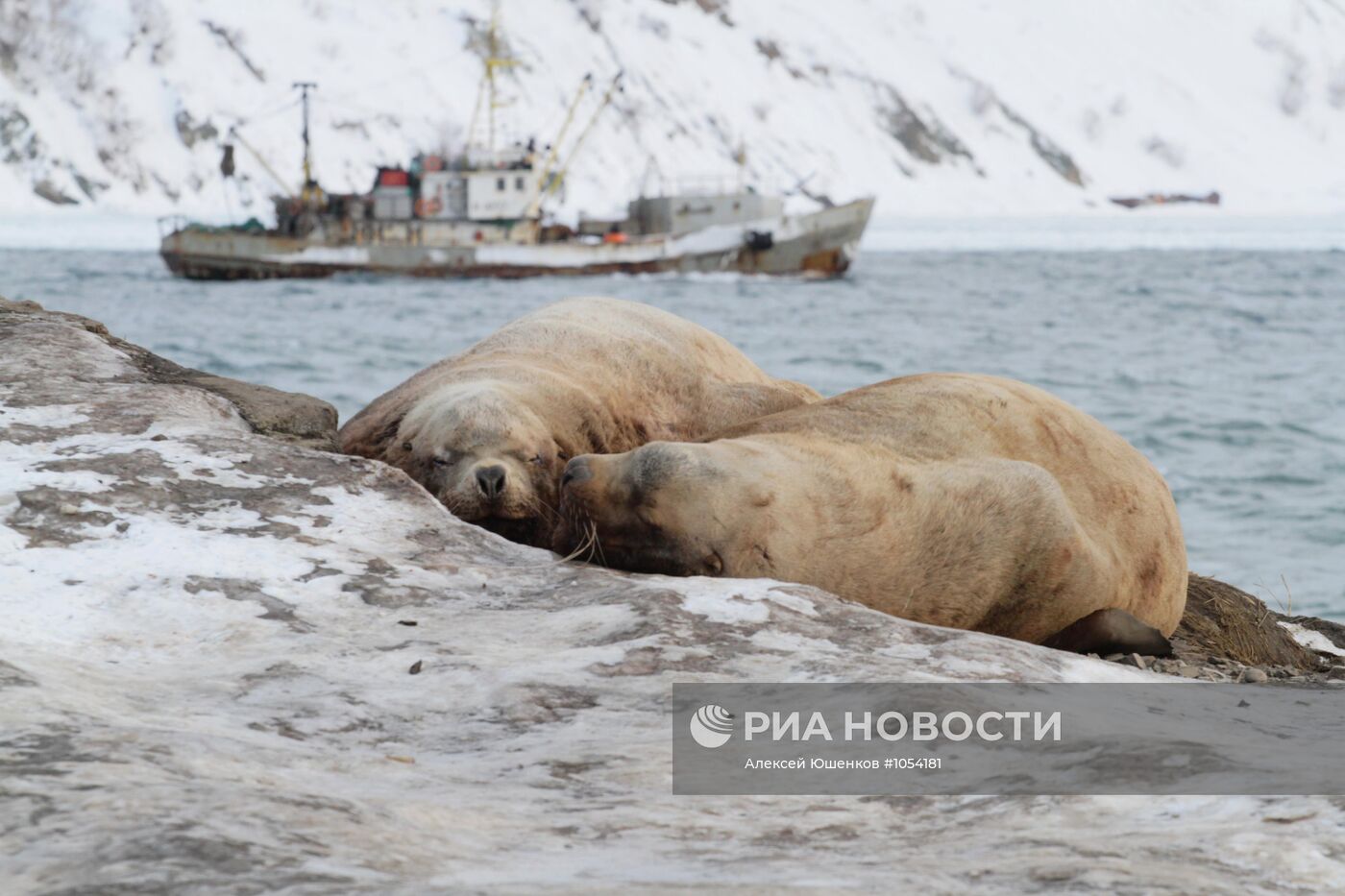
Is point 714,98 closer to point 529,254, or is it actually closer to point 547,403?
point 529,254

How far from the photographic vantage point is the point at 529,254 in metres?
46.0

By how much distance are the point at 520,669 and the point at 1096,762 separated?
3.88 ft

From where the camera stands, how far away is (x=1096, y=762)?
2.83 meters

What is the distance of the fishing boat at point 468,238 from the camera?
44.8 meters

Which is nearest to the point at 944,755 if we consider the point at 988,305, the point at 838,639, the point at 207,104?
the point at 838,639

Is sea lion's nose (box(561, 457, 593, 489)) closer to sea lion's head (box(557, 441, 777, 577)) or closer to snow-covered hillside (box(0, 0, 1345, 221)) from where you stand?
sea lion's head (box(557, 441, 777, 577))

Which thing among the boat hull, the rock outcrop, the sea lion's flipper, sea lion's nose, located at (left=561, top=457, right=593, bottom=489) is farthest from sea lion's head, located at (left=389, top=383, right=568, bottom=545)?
the boat hull

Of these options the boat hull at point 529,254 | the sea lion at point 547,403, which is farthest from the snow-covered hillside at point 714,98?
the sea lion at point 547,403

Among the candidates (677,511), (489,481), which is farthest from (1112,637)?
(489,481)

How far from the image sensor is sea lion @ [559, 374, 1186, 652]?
459 cm

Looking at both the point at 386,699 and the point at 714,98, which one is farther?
the point at 714,98

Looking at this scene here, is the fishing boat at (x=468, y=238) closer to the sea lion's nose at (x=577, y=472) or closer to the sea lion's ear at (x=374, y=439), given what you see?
the sea lion's ear at (x=374, y=439)

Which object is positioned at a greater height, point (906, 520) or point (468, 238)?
point (468, 238)

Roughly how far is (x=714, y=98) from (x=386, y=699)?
127 m
